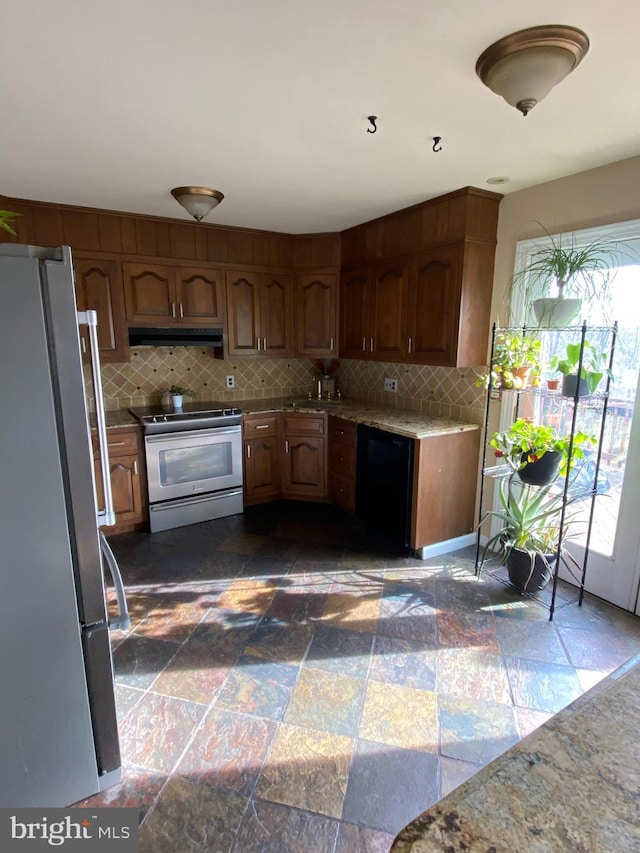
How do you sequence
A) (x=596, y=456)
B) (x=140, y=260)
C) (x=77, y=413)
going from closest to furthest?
1. (x=77, y=413)
2. (x=596, y=456)
3. (x=140, y=260)

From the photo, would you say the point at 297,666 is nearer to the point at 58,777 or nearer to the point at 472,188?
the point at 58,777

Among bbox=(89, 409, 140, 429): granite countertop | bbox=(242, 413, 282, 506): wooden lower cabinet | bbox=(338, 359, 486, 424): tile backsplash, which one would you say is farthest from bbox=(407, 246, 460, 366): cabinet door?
bbox=(89, 409, 140, 429): granite countertop

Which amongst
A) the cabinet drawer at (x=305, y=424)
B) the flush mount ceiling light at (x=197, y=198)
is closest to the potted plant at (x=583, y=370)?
the cabinet drawer at (x=305, y=424)

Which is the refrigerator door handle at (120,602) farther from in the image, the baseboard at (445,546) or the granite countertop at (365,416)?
the baseboard at (445,546)

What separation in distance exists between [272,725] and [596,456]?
86.8 inches

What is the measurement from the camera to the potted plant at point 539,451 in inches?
96.5

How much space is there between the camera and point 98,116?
1.87 m

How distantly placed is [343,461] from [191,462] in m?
1.23

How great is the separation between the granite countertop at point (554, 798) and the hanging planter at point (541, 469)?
68.7 inches

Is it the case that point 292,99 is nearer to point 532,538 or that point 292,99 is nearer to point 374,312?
point 374,312

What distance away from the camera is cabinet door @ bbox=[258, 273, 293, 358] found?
159 inches

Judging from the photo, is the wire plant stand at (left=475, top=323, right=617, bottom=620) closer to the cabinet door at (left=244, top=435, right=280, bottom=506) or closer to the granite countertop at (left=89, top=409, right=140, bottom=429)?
the cabinet door at (left=244, top=435, right=280, bottom=506)

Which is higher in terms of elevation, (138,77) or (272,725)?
(138,77)

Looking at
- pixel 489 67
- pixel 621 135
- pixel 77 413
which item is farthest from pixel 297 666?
pixel 621 135
